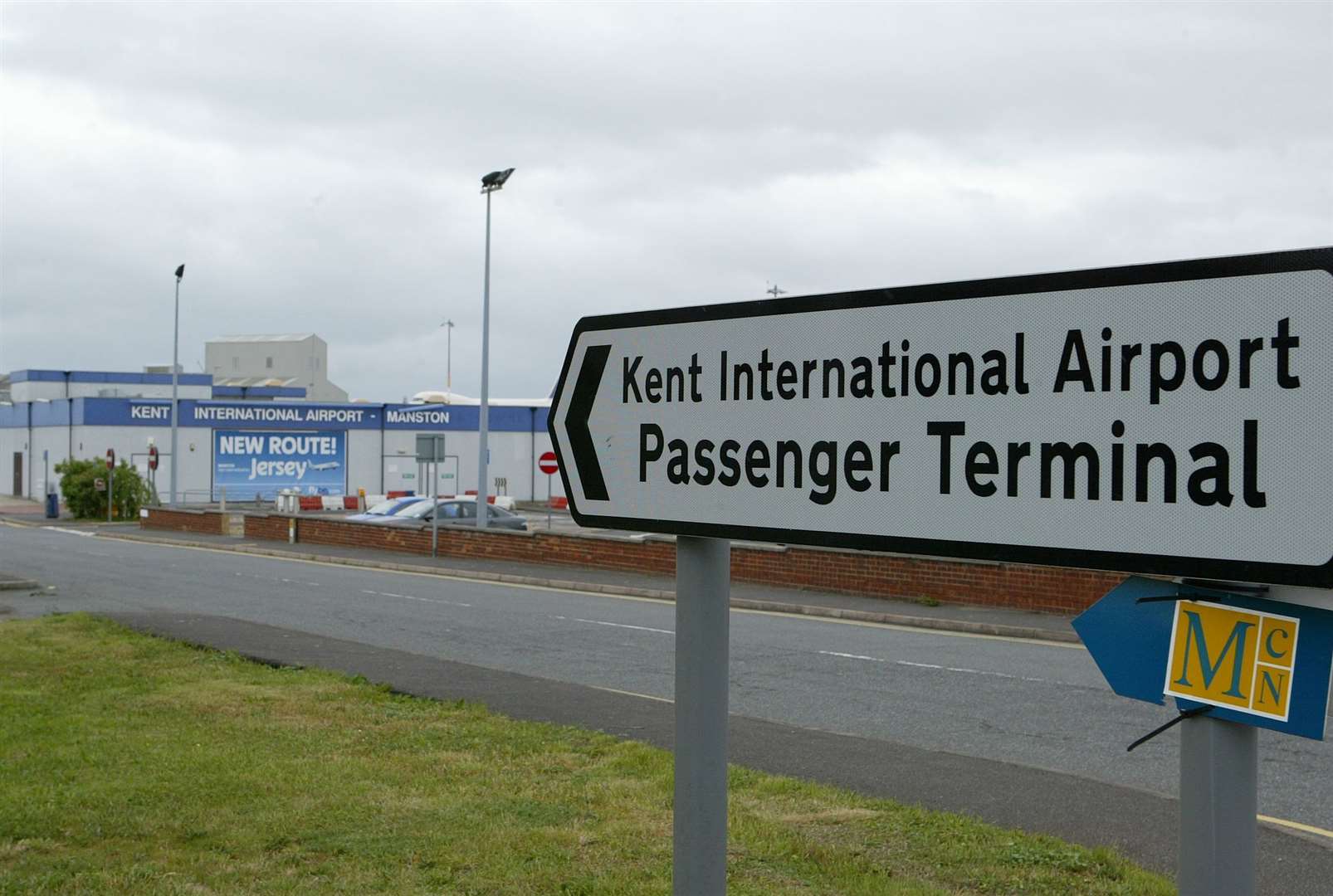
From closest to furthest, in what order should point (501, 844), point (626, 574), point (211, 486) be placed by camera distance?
point (501, 844)
point (626, 574)
point (211, 486)

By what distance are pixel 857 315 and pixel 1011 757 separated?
703 cm

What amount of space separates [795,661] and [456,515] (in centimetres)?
2107

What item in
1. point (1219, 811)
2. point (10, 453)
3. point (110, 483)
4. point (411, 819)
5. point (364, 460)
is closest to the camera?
point (1219, 811)

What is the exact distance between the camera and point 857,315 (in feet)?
7.94

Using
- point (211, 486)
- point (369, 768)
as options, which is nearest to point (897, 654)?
point (369, 768)

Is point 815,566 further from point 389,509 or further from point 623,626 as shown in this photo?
point 389,509

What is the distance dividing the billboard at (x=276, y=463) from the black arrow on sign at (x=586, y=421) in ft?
208

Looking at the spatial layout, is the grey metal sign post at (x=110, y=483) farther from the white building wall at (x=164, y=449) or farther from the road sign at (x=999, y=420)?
the road sign at (x=999, y=420)

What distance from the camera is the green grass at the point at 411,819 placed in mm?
4984

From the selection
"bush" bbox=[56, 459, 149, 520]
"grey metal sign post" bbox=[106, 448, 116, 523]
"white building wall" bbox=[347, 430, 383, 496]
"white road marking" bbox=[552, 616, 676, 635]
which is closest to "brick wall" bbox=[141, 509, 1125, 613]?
"white road marking" bbox=[552, 616, 676, 635]

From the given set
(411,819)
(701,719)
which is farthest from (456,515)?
(701,719)

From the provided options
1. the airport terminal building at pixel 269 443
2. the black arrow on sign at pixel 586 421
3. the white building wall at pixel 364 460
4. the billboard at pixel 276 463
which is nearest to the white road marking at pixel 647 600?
the black arrow on sign at pixel 586 421

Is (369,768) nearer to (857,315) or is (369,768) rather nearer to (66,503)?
(857,315)

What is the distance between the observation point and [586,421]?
9.75 feet
